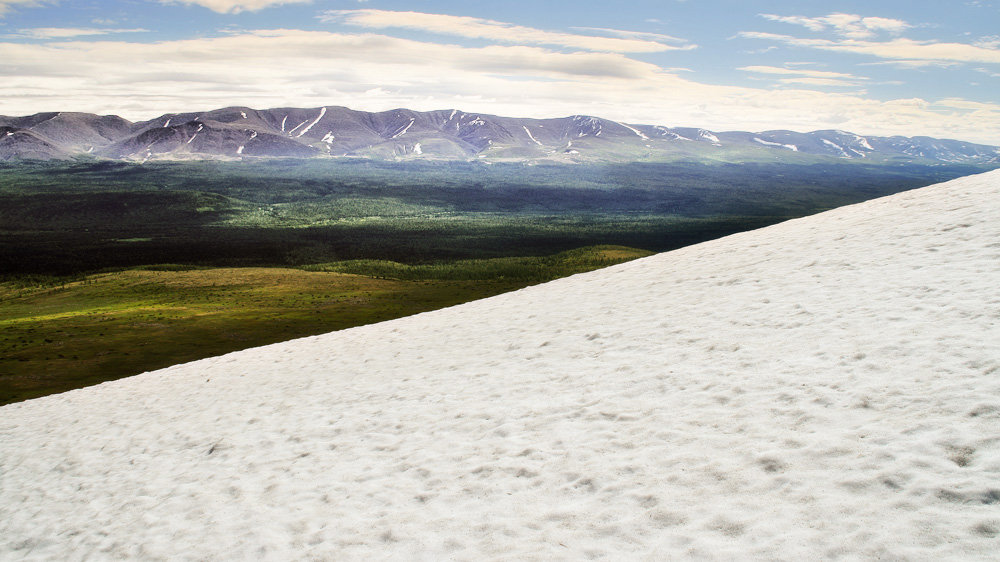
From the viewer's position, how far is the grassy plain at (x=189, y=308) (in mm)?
51000

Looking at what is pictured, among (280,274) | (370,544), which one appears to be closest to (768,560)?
(370,544)

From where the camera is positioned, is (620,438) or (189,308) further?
(189,308)

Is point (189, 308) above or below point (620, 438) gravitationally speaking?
below

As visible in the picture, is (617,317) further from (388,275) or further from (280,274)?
(388,275)

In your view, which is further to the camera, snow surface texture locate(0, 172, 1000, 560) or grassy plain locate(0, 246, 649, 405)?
grassy plain locate(0, 246, 649, 405)

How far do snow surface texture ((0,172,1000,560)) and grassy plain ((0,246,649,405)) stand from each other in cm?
3399

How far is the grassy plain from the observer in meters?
51.0

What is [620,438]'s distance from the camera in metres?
9.51

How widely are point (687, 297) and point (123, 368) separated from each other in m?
48.5

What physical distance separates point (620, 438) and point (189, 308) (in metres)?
87.8

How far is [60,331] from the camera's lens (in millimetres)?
64438

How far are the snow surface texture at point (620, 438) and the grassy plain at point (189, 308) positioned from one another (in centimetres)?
3399

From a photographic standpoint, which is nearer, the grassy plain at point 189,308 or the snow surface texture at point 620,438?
the snow surface texture at point 620,438

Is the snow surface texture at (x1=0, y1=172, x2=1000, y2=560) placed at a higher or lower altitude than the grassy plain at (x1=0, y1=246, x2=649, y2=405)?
higher
